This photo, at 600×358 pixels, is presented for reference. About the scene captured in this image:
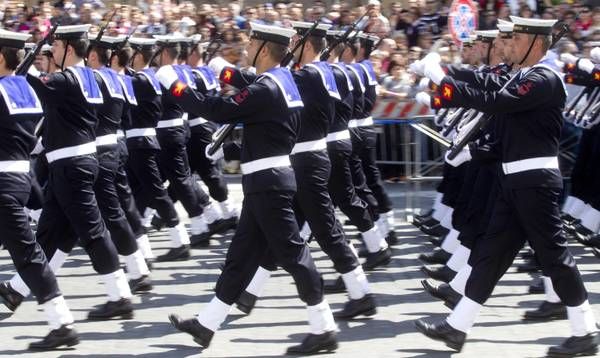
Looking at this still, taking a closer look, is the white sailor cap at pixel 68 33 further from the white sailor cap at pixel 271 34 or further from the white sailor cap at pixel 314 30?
the white sailor cap at pixel 314 30

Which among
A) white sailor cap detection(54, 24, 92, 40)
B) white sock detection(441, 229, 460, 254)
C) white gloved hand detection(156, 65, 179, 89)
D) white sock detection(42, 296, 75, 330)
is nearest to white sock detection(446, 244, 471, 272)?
white sock detection(441, 229, 460, 254)

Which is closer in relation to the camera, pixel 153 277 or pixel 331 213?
pixel 331 213

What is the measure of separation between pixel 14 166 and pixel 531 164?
9.41ft

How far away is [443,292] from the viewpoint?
26.6ft

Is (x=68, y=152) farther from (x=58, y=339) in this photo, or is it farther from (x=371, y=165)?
(x=371, y=165)

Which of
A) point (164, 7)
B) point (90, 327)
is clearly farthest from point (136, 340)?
point (164, 7)

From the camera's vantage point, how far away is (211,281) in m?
9.47

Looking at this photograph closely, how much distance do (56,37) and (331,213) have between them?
6.52 feet

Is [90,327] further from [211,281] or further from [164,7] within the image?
[164,7]

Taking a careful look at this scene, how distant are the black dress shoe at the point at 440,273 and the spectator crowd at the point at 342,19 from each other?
3.70 meters

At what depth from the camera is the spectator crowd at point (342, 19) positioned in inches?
519

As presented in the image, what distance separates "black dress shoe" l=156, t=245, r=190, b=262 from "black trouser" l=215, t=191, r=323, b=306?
126 inches

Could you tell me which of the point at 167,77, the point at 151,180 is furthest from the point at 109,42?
the point at 167,77

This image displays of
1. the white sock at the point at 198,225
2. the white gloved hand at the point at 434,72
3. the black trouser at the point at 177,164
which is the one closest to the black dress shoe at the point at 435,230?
the white sock at the point at 198,225
